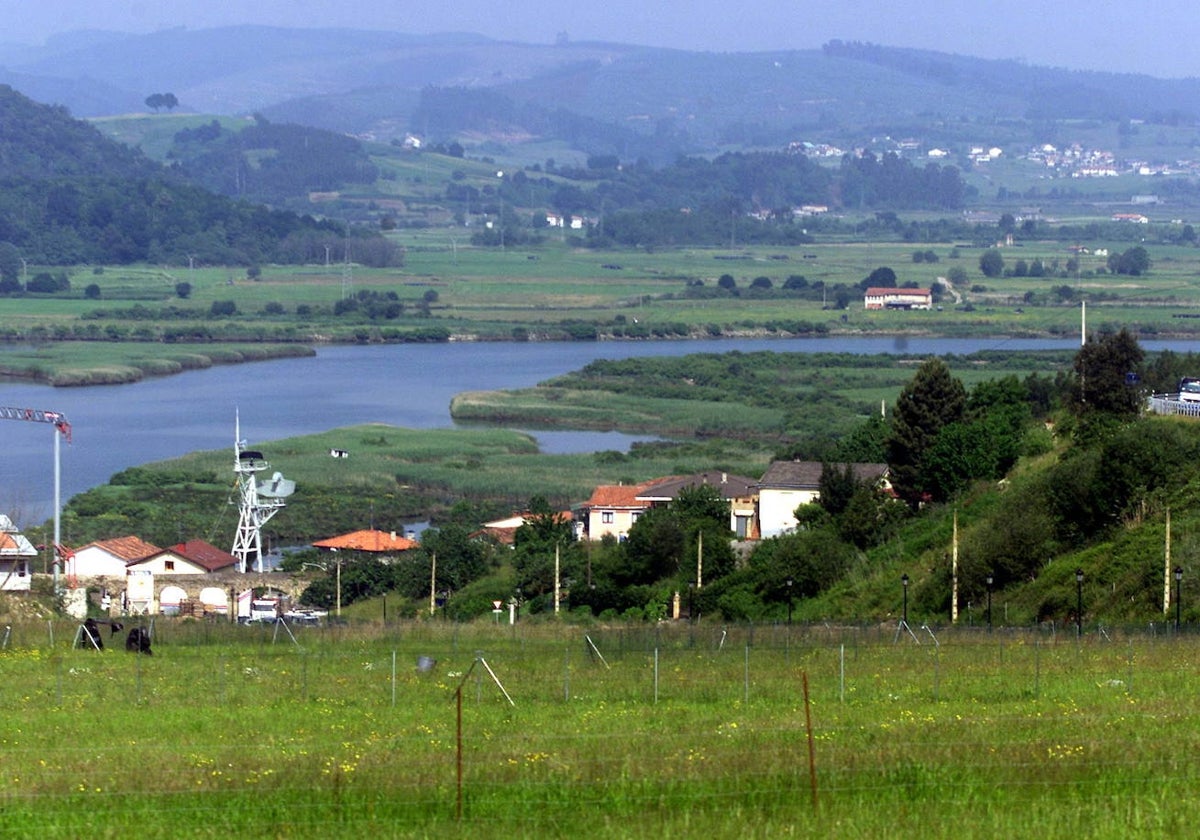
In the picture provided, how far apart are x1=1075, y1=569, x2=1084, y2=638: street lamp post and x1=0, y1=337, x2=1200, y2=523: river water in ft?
60.0

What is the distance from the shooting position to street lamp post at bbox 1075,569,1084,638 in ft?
48.1

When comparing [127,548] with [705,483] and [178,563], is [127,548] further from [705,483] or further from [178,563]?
[705,483]

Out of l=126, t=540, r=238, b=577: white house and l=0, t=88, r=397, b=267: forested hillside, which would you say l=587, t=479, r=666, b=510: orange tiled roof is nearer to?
l=126, t=540, r=238, b=577: white house

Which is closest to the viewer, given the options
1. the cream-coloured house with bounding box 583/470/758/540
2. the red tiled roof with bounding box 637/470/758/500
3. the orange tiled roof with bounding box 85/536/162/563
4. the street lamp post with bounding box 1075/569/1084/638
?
the street lamp post with bounding box 1075/569/1084/638

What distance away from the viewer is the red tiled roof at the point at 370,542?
26406 millimetres

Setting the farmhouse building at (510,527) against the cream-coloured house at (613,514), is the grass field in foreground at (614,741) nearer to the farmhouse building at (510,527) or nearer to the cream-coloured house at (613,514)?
the farmhouse building at (510,527)

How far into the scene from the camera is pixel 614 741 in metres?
9.30

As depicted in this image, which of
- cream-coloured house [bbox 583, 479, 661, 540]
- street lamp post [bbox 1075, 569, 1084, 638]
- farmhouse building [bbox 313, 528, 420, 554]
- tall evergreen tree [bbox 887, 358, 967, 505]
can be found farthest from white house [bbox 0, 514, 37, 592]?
street lamp post [bbox 1075, 569, 1084, 638]

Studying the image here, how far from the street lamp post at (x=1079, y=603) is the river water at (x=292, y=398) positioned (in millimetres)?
18285

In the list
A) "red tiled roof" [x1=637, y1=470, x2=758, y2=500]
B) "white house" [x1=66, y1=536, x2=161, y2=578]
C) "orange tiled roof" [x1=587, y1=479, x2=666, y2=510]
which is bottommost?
"white house" [x1=66, y1=536, x2=161, y2=578]

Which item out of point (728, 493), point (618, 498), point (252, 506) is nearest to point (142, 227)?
point (618, 498)

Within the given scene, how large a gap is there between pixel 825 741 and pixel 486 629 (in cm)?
660

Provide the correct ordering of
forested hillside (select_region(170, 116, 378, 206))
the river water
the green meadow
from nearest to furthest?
the river water
the green meadow
forested hillside (select_region(170, 116, 378, 206))

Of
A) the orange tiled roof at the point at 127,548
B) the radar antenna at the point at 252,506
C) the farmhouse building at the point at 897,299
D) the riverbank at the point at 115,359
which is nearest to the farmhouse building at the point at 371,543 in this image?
the radar antenna at the point at 252,506
